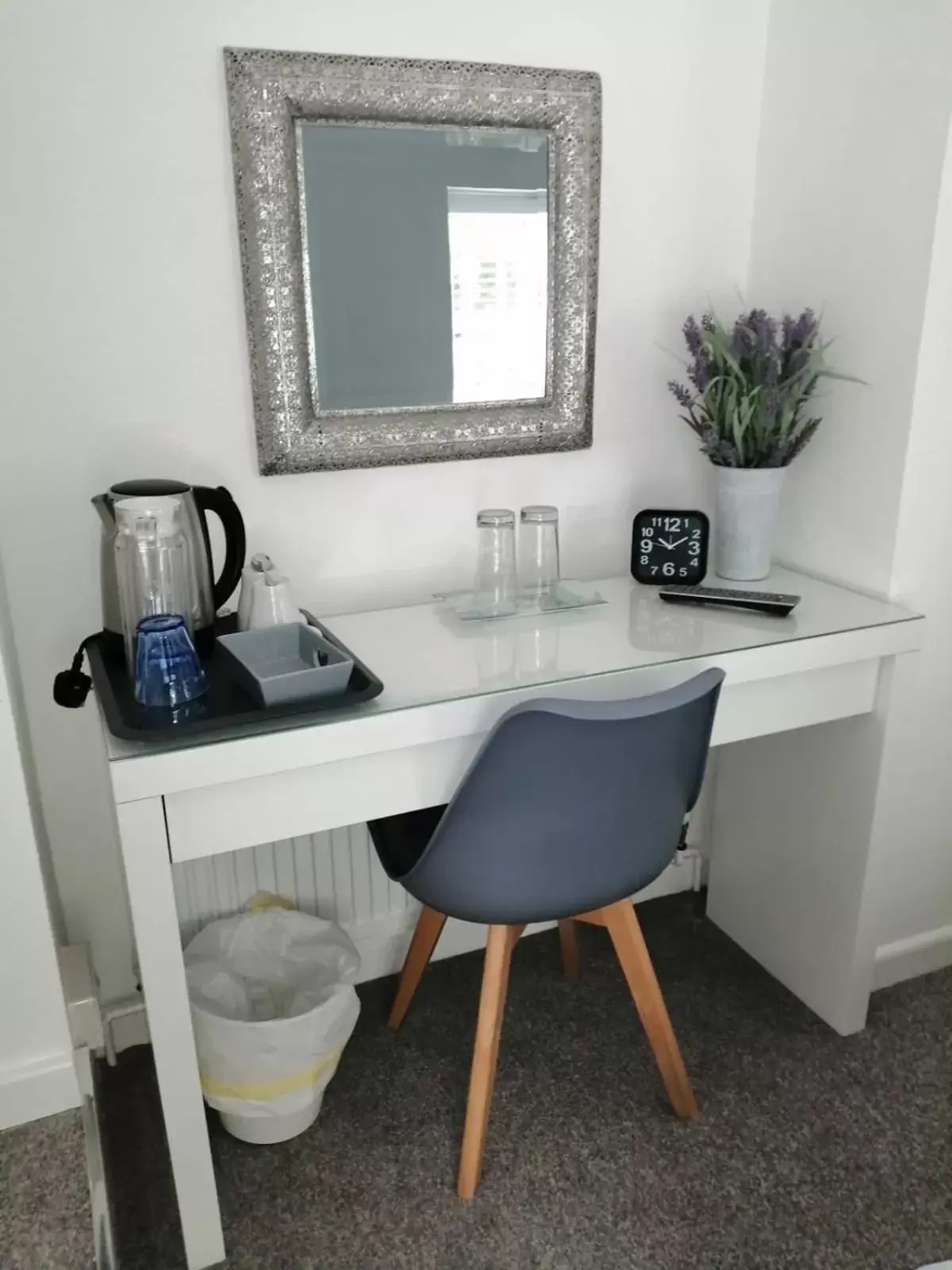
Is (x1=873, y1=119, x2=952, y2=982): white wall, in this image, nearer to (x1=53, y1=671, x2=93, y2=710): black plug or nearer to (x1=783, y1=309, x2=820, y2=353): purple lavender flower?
(x1=783, y1=309, x2=820, y2=353): purple lavender flower

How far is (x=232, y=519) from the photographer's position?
144cm

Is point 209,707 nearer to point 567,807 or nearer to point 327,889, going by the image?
point 567,807

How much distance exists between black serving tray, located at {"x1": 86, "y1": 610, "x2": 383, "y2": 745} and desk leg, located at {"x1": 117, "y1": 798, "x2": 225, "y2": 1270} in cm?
9

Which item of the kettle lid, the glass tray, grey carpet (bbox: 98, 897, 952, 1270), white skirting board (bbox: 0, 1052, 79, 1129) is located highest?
the kettle lid

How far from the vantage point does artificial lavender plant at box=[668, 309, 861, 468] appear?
Answer: 1.62 meters

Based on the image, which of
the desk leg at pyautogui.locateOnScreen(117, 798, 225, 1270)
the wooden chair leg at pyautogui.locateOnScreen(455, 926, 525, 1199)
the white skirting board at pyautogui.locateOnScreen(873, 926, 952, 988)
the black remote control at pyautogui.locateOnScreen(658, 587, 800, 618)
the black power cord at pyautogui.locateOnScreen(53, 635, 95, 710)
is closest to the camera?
the desk leg at pyautogui.locateOnScreen(117, 798, 225, 1270)

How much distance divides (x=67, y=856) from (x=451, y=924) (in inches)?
30.6

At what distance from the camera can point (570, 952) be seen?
6.36ft

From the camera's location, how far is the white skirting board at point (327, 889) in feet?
5.68

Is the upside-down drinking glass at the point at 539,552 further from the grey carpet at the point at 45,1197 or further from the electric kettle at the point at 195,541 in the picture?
the grey carpet at the point at 45,1197

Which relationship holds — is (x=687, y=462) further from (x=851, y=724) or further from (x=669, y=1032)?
(x=669, y=1032)

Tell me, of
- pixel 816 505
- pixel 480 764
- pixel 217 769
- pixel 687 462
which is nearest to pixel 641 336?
pixel 687 462

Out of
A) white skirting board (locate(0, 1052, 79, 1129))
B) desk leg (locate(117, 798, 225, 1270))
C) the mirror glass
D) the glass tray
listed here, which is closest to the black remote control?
the glass tray

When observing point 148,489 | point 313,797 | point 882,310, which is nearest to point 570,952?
point 313,797
